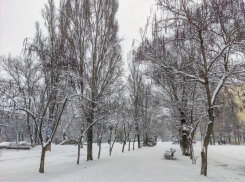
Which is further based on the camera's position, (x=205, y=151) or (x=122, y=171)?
(x=122, y=171)

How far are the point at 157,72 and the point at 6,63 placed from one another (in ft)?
67.8

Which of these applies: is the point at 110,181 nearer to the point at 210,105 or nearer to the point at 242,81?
the point at 210,105

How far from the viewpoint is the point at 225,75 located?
22.4 ft

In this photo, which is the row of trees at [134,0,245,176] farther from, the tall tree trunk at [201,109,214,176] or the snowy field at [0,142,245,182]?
the snowy field at [0,142,245,182]

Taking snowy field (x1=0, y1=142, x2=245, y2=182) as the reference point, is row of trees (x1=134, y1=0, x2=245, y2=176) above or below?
above

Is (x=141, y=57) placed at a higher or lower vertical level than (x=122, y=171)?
higher

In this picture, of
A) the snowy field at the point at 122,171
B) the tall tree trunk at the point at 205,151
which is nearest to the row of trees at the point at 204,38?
the tall tree trunk at the point at 205,151

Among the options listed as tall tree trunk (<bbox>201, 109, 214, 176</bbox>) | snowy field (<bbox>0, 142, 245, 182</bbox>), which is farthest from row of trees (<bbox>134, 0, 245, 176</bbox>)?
snowy field (<bbox>0, 142, 245, 182</bbox>)

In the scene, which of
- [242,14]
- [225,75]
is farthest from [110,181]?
[242,14]

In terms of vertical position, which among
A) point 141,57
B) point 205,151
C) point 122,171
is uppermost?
point 141,57

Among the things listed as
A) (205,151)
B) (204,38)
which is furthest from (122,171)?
(204,38)

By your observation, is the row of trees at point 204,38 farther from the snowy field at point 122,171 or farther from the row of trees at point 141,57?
the snowy field at point 122,171

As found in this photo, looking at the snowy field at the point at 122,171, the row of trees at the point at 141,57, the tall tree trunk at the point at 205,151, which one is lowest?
the snowy field at the point at 122,171

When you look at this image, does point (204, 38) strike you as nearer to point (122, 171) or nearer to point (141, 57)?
point (141, 57)
